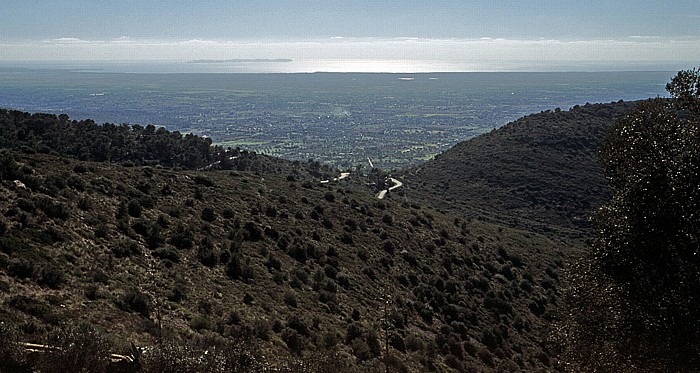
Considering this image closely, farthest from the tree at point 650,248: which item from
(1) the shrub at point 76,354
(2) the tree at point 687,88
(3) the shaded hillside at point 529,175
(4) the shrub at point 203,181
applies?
(3) the shaded hillside at point 529,175

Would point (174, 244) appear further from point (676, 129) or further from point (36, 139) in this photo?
point (36, 139)

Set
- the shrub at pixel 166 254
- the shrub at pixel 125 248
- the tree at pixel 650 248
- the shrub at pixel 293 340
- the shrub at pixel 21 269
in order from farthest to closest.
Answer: the shrub at pixel 166 254 → the shrub at pixel 125 248 → the shrub at pixel 293 340 → the shrub at pixel 21 269 → the tree at pixel 650 248

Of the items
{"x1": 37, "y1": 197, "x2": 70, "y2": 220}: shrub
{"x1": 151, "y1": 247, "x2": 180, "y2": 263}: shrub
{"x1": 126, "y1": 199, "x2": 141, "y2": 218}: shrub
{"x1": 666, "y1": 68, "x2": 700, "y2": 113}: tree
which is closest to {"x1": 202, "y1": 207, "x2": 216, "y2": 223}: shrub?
{"x1": 126, "y1": 199, "x2": 141, "y2": 218}: shrub

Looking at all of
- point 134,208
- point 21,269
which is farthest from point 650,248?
point 134,208

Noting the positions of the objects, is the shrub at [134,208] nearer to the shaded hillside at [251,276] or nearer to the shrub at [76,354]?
the shaded hillside at [251,276]

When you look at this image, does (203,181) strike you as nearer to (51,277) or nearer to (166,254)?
(166,254)

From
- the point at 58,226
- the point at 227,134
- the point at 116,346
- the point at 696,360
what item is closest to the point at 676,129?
the point at 696,360
